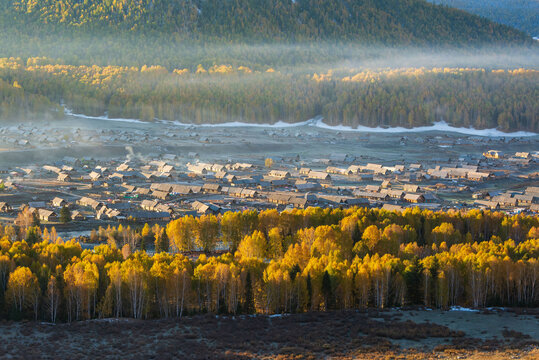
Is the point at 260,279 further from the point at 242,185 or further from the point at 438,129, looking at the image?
the point at 438,129

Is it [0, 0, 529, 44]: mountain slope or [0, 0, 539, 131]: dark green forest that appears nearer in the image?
[0, 0, 539, 131]: dark green forest

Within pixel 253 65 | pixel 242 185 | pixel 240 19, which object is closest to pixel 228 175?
pixel 242 185

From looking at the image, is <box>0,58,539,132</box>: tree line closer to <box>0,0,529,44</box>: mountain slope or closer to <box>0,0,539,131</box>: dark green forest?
<box>0,0,539,131</box>: dark green forest

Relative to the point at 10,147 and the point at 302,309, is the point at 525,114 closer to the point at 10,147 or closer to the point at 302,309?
the point at 10,147

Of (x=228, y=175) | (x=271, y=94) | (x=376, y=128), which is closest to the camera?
(x=228, y=175)

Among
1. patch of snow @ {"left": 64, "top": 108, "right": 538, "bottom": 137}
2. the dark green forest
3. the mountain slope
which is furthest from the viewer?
the mountain slope

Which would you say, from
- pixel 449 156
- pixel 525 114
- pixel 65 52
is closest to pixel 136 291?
pixel 449 156

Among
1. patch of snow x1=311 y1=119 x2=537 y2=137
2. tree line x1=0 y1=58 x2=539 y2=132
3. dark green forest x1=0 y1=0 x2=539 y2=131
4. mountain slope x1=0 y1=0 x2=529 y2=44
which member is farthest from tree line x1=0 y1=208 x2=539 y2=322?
mountain slope x1=0 y1=0 x2=529 y2=44
